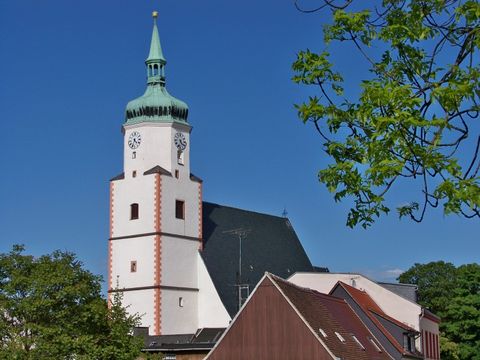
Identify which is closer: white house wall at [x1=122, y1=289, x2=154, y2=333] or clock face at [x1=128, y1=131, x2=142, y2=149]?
white house wall at [x1=122, y1=289, x2=154, y2=333]

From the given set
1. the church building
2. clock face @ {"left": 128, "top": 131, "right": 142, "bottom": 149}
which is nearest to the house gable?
the church building

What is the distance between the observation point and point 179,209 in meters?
59.8

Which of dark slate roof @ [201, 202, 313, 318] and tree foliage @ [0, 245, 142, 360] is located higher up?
dark slate roof @ [201, 202, 313, 318]

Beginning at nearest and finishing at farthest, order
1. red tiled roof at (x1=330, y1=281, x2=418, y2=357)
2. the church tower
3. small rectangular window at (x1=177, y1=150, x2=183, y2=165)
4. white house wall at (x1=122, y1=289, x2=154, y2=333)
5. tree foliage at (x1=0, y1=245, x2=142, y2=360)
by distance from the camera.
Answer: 1. tree foliage at (x1=0, y1=245, x2=142, y2=360)
2. red tiled roof at (x1=330, y1=281, x2=418, y2=357)
3. white house wall at (x1=122, y1=289, x2=154, y2=333)
4. the church tower
5. small rectangular window at (x1=177, y1=150, x2=183, y2=165)

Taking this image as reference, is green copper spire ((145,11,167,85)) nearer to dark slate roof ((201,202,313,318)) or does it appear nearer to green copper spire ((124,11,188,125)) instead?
green copper spire ((124,11,188,125))

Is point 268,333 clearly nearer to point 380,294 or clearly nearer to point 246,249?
point 380,294

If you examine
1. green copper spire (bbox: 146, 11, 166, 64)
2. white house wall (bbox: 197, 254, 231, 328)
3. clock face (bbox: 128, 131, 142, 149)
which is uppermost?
green copper spire (bbox: 146, 11, 166, 64)

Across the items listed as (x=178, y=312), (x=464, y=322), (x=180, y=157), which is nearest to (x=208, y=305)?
(x=178, y=312)

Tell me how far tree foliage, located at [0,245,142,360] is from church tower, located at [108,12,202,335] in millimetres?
26161

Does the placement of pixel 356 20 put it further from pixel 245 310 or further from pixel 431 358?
pixel 431 358

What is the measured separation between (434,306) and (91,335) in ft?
149

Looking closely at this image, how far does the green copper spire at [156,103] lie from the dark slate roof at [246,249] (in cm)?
769

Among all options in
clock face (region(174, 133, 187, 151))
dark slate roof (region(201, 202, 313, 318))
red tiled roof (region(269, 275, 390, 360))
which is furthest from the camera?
dark slate roof (region(201, 202, 313, 318))

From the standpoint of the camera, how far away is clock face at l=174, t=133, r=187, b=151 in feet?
197
